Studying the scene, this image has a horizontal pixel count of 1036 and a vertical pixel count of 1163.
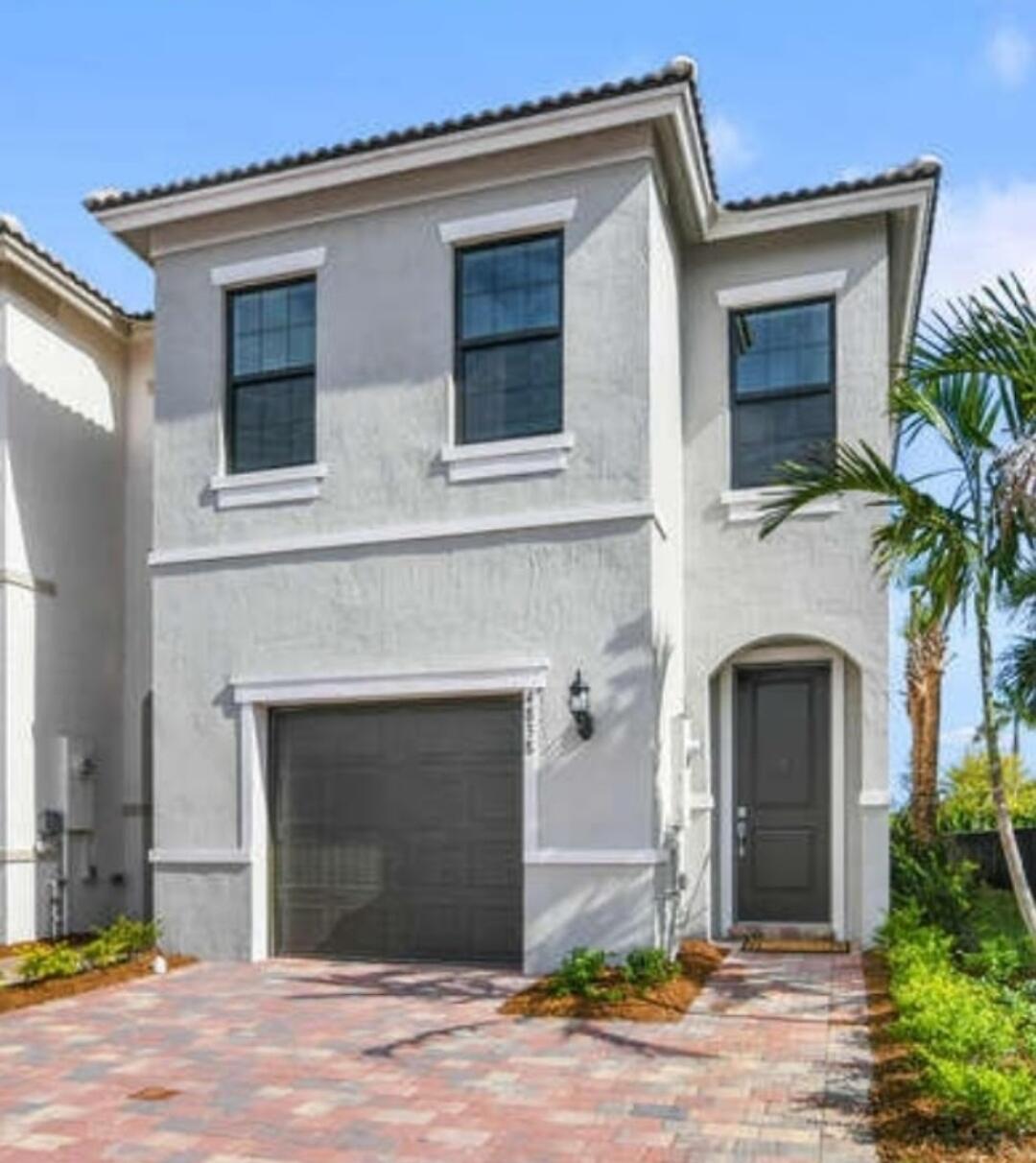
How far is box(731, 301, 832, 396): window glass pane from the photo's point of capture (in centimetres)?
1168

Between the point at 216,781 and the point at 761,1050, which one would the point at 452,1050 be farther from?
the point at 216,781

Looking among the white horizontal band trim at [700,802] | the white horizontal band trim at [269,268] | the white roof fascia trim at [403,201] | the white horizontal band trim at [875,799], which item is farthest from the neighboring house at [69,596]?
the white horizontal band trim at [875,799]

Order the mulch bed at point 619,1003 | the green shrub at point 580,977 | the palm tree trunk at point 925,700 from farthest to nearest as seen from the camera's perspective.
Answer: the palm tree trunk at point 925,700 < the green shrub at point 580,977 < the mulch bed at point 619,1003

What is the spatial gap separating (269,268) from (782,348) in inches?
204

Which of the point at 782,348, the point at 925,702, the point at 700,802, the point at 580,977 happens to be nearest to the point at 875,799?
the point at 700,802

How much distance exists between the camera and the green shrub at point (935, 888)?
10484 mm

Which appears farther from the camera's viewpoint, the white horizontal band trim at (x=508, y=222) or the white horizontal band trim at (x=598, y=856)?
the white horizontal band trim at (x=508, y=222)

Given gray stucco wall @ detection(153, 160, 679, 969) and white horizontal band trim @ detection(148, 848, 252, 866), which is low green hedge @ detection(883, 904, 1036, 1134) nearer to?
gray stucco wall @ detection(153, 160, 679, 969)

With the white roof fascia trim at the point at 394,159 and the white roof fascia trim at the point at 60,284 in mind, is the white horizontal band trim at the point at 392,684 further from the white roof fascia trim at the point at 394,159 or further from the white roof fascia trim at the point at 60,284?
the white roof fascia trim at the point at 60,284

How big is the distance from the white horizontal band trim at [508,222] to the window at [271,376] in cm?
159

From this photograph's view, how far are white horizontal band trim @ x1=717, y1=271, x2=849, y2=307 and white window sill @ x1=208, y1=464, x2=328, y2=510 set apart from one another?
4.47 m

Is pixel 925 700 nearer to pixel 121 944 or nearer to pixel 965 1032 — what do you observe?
pixel 965 1032

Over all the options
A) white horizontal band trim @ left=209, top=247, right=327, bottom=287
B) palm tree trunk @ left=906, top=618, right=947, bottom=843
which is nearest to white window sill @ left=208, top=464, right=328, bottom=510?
white horizontal band trim @ left=209, top=247, right=327, bottom=287

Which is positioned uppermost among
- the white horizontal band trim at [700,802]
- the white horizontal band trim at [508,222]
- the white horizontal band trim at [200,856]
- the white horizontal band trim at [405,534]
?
the white horizontal band trim at [508,222]
